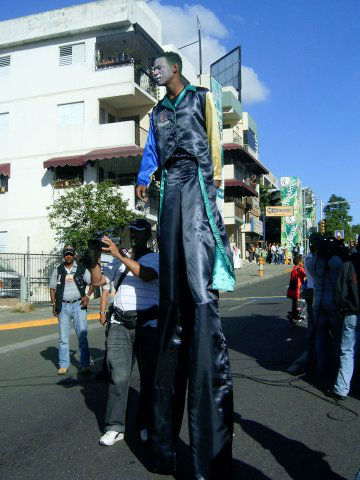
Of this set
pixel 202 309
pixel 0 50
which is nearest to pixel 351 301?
pixel 202 309

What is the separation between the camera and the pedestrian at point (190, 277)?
10.2ft

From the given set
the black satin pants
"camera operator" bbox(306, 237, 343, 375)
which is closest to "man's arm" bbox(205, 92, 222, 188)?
the black satin pants

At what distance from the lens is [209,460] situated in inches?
119

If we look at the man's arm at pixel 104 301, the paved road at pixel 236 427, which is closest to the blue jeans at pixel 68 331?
the paved road at pixel 236 427

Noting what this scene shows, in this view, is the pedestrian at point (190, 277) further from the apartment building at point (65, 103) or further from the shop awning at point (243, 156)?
the shop awning at point (243, 156)

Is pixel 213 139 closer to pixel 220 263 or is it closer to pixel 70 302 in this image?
pixel 220 263

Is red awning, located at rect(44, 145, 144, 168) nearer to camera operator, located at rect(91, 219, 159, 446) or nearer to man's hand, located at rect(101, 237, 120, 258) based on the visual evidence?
camera operator, located at rect(91, 219, 159, 446)

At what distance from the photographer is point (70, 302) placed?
317 inches

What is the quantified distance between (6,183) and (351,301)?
24.5 meters

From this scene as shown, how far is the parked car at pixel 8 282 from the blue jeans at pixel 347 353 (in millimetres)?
14958

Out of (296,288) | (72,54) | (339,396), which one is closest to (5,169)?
(72,54)

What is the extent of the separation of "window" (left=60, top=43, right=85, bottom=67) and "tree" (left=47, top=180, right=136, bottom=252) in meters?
7.69

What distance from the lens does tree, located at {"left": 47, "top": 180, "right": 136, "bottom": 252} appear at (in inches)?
833

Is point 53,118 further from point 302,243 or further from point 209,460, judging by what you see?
point 302,243
